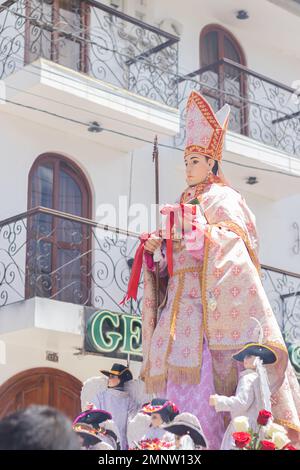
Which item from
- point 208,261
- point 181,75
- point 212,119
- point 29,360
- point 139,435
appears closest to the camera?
point 139,435

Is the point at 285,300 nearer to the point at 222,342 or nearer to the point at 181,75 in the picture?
the point at 181,75

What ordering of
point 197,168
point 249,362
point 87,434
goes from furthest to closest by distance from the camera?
point 197,168
point 249,362
point 87,434

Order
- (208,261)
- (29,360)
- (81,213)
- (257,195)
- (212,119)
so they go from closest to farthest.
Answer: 1. (208,261)
2. (212,119)
3. (29,360)
4. (81,213)
5. (257,195)

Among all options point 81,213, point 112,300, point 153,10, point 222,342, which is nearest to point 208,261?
point 222,342

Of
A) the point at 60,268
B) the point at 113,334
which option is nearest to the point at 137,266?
the point at 113,334

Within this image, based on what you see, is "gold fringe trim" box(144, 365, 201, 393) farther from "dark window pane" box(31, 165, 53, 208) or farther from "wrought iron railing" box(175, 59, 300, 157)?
"wrought iron railing" box(175, 59, 300, 157)

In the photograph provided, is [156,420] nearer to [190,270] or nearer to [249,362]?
[249,362]

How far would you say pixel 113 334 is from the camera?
11.3 m

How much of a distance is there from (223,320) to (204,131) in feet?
5.32

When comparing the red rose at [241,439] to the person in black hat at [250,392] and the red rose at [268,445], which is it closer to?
the red rose at [268,445]

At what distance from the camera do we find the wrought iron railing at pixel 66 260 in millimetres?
11539

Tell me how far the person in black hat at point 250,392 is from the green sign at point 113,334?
13.7ft

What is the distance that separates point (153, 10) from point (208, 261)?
25.2 ft

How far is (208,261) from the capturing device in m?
7.57
